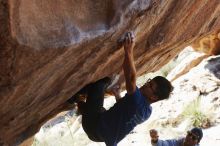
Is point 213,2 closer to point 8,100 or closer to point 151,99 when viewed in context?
point 151,99

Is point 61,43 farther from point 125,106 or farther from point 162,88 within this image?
point 162,88

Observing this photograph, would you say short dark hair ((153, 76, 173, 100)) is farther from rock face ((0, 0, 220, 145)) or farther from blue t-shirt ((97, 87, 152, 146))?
rock face ((0, 0, 220, 145))

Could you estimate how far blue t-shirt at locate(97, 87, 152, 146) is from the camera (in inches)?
163

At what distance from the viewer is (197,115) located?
10914mm

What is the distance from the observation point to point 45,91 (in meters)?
4.28

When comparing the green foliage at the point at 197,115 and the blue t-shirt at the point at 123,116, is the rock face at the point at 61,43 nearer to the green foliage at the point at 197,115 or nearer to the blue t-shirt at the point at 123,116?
the blue t-shirt at the point at 123,116

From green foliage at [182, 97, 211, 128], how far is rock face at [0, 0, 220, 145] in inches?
229

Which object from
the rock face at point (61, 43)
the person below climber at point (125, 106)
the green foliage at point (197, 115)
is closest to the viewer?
the rock face at point (61, 43)

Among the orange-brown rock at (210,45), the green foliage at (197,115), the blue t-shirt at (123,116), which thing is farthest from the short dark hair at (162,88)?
the orange-brown rock at (210,45)

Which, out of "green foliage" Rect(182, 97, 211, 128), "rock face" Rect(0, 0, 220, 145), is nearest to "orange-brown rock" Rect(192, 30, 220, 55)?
"green foliage" Rect(182, 97, 211, 128)

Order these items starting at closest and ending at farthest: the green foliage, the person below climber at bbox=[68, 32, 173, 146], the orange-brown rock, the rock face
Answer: the rock face
the person below climber at bbox=[68, 32, 173, 146]
the green foliage
the orange-brown rock

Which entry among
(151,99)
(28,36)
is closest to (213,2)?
(151,99)

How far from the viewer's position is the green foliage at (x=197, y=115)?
35.3 feet

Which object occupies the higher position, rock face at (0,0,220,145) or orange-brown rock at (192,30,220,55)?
rock face at (0,0,220,145)
